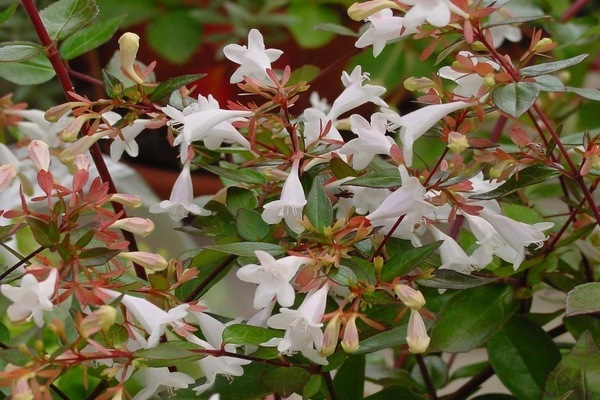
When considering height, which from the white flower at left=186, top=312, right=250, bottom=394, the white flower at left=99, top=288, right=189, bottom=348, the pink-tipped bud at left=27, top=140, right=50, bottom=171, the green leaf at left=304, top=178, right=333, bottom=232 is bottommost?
the white flower at left=186, top=312, right=250, bottom=394

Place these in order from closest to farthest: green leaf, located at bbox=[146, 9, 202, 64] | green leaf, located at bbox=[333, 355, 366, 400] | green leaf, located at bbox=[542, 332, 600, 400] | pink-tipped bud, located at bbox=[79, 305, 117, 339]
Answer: pink-tipped bud, located at bbox=[79, 305, 117, 339], green leaf, located at bbox=[542, 332, 600, 400], green leaf, located at bbox=[333, 355, 366, 400], green leaf, located at bbox=[146, 9, 202, 64]

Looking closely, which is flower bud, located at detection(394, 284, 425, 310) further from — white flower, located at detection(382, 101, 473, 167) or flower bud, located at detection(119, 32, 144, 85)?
flower bud, located at detection(119, 32, 144, 85)

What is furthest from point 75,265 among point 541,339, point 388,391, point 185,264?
point 541,339

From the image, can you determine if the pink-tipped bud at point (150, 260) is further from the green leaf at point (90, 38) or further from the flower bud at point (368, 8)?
the green leaf at point (90, 38)

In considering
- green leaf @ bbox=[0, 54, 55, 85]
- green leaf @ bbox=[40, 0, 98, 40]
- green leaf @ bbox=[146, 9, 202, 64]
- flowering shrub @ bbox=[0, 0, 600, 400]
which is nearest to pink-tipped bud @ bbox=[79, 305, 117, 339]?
flowering shrub @ bbox=[0, 0, 600, 400]

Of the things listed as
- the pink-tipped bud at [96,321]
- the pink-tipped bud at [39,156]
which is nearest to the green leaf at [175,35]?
the pink-tipped bud at [39,156]

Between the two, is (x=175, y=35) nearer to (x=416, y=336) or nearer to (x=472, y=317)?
(x=472, y=317)

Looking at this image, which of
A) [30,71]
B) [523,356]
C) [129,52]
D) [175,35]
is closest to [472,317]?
[523,356]
